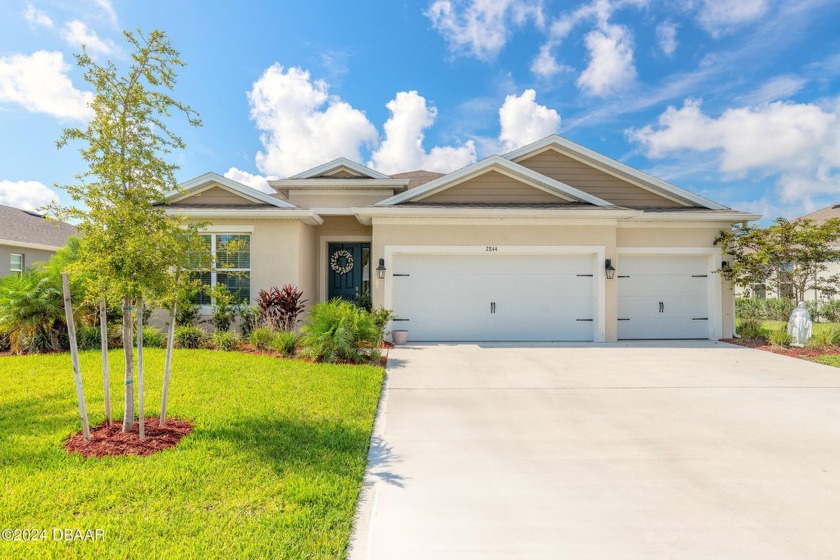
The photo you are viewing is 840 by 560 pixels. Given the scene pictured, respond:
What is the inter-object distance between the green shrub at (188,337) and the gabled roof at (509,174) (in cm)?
546

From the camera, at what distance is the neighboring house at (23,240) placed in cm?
1647

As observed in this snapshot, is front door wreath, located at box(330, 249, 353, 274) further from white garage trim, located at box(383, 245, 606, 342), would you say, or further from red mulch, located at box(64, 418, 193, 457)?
red mulch, located at box(64, 418, 193, 457)

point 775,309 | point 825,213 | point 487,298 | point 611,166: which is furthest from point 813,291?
point 487,298

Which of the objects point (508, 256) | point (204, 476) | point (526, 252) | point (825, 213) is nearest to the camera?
point (204, 476)

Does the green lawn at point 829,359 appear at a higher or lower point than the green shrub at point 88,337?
lower

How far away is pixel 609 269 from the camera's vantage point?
33.6 ft

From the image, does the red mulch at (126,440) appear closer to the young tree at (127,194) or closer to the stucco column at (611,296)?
the young tree at (127,194)

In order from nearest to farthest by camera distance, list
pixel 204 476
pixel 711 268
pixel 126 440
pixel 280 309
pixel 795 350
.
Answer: pixel 204 476
pixel 126 440
pixel 795 350
pixel 280 309
pixel 711 268

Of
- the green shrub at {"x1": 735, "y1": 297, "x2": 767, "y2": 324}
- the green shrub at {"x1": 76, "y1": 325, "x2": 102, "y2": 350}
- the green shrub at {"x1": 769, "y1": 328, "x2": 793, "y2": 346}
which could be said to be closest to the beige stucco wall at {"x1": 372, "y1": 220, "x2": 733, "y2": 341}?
the green shrub at {"x1": 769, "y1": 328, "x2": 793, "y2": 346}

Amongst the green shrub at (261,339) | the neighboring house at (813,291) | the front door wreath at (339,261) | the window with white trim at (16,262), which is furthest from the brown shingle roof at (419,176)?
the window with white trim at (16,262)

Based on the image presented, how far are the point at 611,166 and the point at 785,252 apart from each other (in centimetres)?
479

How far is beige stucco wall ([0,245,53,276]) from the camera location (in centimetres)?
1634

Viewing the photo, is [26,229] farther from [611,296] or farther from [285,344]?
[611,296]

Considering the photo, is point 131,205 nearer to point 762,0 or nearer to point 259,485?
point 259,485
